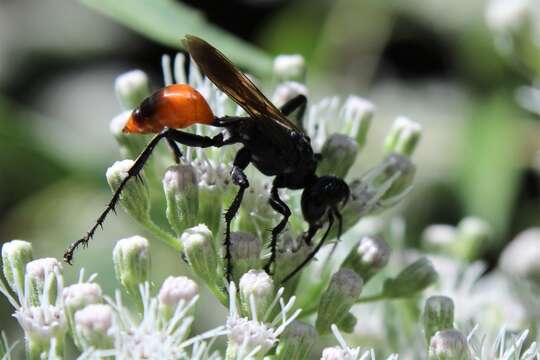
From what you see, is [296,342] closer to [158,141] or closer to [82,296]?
[82,296]

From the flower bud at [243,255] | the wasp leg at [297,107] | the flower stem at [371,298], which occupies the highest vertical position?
the wasp leg at [297,107]

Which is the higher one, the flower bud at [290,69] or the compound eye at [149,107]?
the flower bud at [290,69]

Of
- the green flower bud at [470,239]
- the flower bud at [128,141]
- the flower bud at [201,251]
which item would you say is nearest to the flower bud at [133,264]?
the flower bud at [201,251]

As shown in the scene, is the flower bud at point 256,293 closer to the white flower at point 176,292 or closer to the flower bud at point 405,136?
the white flower at point 176,292

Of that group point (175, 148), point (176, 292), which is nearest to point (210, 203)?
point (175, 148)

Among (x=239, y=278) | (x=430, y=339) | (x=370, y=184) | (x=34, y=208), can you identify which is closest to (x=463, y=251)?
(x=370, y=184)

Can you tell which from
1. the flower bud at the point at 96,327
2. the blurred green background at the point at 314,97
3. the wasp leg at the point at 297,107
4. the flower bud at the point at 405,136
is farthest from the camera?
the blurred green background at the point at 314,97
